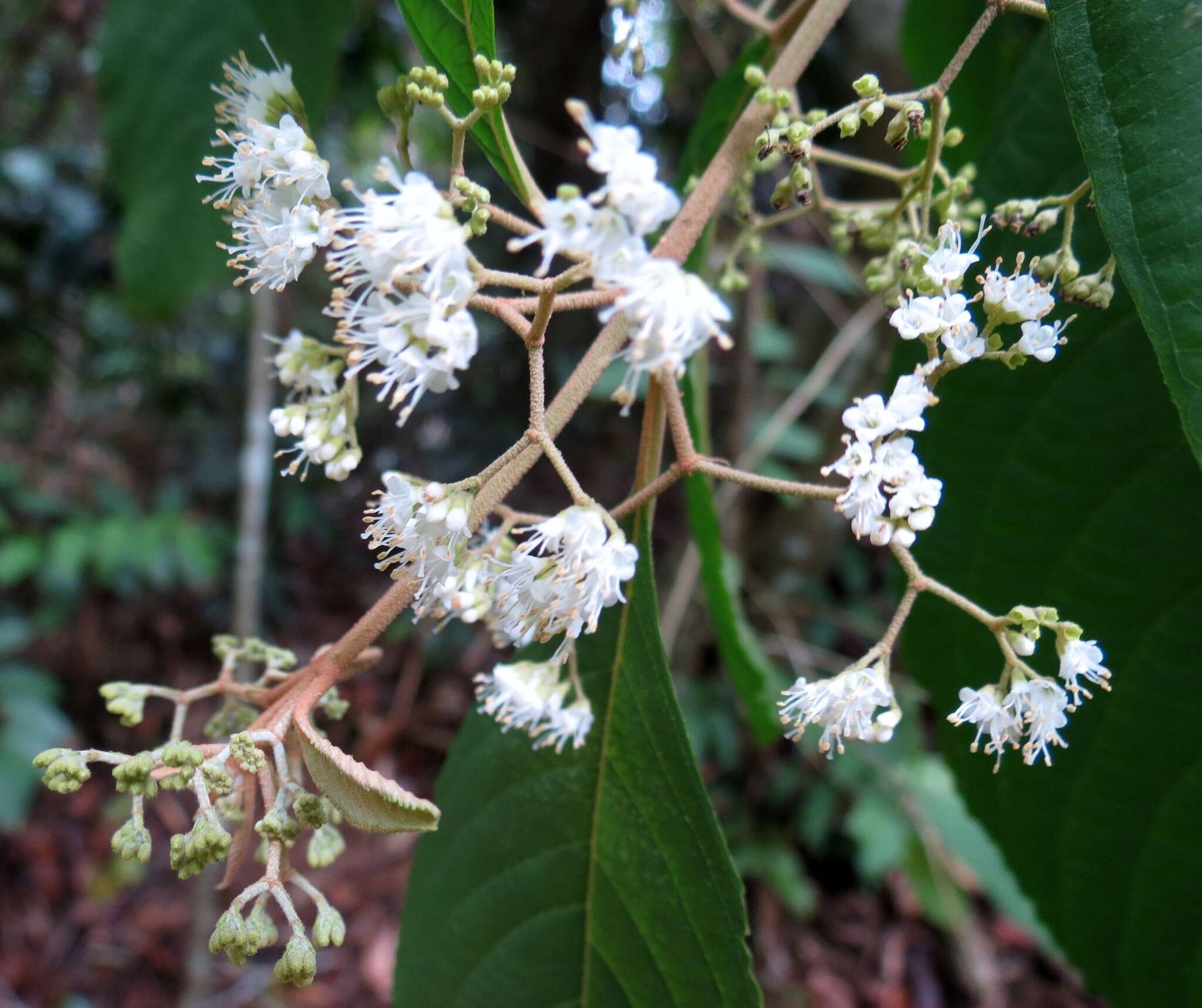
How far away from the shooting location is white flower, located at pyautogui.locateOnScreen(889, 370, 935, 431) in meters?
0.70

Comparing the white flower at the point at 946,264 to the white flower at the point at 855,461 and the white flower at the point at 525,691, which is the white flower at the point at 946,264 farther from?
the white flower at the point at 525,691

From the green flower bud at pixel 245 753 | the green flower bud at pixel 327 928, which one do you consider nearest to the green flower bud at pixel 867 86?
the green flower bud at pixel 245 753

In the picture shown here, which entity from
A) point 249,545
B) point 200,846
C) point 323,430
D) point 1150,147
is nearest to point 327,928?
point 200,846

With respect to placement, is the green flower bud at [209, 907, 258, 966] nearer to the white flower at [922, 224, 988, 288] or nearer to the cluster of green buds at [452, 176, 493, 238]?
the cluster of green buds at [452, 176, 493, 238]

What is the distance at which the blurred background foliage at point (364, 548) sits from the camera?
283cm

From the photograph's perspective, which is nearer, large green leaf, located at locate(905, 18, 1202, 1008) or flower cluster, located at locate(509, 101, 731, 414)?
flower cluster, located at locate(509, 101, 731, 414)

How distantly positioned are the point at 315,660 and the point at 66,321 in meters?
3.57

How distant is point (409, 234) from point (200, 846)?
18.4 inches

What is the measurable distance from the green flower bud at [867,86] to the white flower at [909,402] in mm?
257

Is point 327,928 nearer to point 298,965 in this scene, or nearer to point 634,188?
point 298,965

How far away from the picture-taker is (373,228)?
0.64m

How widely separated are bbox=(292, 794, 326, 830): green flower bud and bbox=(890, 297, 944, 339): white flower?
0.59 meters

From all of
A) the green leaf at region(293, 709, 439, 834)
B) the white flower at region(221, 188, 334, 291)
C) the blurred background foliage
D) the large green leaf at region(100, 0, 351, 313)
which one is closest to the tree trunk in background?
the blurred background foliage

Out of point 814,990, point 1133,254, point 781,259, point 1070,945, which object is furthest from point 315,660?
point 814,990
